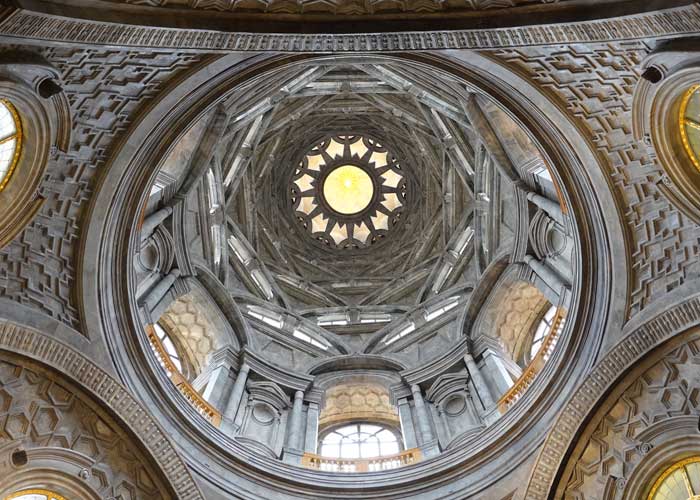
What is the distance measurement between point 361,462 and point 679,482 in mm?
7892

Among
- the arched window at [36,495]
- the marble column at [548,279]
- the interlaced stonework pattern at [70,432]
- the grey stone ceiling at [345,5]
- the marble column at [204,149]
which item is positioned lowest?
the arched window at [36,495]

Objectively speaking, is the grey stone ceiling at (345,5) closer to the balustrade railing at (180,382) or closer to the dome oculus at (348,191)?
the balustrade railing at (180,382)

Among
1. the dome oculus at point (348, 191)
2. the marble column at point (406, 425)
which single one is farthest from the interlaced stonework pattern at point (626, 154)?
the dome oculus at point (348, 191)

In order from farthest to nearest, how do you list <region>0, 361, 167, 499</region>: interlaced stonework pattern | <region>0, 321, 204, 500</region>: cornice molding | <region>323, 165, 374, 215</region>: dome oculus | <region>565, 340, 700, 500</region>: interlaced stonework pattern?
<region>323, 165, 374, 215</region>: dome oculus → <region>0, 321, 204, 500</region>: cornice molding → <region>565, 340, 700, 500</region>: interlaced stonework pattern → <region>0, 361, 167, 499</region>: interlaced stonework pattern

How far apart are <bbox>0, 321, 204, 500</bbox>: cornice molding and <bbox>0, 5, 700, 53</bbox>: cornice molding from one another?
5.98 metres

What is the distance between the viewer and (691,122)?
10.9 meters

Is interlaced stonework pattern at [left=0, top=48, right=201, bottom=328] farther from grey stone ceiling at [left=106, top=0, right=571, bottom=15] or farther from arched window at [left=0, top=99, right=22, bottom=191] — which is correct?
grey stone ceiling at [left=106, top=0, right=571, bottom=15]

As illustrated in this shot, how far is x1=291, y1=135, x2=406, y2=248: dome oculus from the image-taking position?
122 ft

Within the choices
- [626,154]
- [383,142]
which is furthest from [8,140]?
[383,142]

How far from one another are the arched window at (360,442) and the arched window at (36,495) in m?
8.86

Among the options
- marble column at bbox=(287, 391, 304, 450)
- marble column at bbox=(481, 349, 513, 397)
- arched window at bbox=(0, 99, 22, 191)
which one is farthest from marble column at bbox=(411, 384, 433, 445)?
arched window at bbox=(0, 99, 22, 191)

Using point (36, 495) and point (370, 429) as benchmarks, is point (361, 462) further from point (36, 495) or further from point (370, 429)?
point (36, 495)

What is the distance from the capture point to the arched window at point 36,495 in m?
11.8

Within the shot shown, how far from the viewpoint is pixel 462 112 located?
66.9 ft
